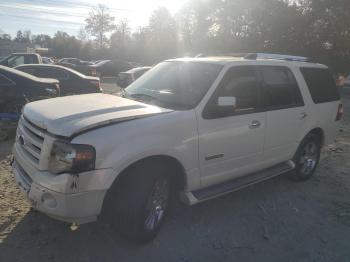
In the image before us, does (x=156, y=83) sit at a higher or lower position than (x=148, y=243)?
higher

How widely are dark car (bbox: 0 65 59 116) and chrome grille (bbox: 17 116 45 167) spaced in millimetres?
5008

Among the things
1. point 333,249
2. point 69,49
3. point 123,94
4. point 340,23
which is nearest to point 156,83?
point 123,94

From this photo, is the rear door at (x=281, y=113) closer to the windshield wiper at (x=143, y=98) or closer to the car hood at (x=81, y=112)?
the windshield wiper at (x=143, y=98)

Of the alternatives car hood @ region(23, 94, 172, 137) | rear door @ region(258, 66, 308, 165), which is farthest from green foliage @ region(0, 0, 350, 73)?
car hood @ region(23, 94, 172, 137)

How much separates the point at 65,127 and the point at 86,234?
1356 millimetres

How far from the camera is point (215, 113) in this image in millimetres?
4242

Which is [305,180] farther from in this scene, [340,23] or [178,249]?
[340,23]

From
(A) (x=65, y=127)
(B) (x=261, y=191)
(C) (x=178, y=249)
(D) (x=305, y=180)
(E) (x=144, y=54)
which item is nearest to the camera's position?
(A) (x=65, y=127)

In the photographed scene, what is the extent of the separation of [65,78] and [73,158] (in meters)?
9.85

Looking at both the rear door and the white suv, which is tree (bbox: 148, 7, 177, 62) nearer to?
the rear door

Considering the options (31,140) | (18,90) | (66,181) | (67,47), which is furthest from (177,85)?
(67,47)

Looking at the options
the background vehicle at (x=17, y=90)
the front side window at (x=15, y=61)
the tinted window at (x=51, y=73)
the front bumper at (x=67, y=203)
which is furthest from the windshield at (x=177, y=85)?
the front side window at (x=15, y=61)

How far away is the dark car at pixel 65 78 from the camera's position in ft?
40.2

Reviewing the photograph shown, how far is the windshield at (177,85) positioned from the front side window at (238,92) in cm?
15
